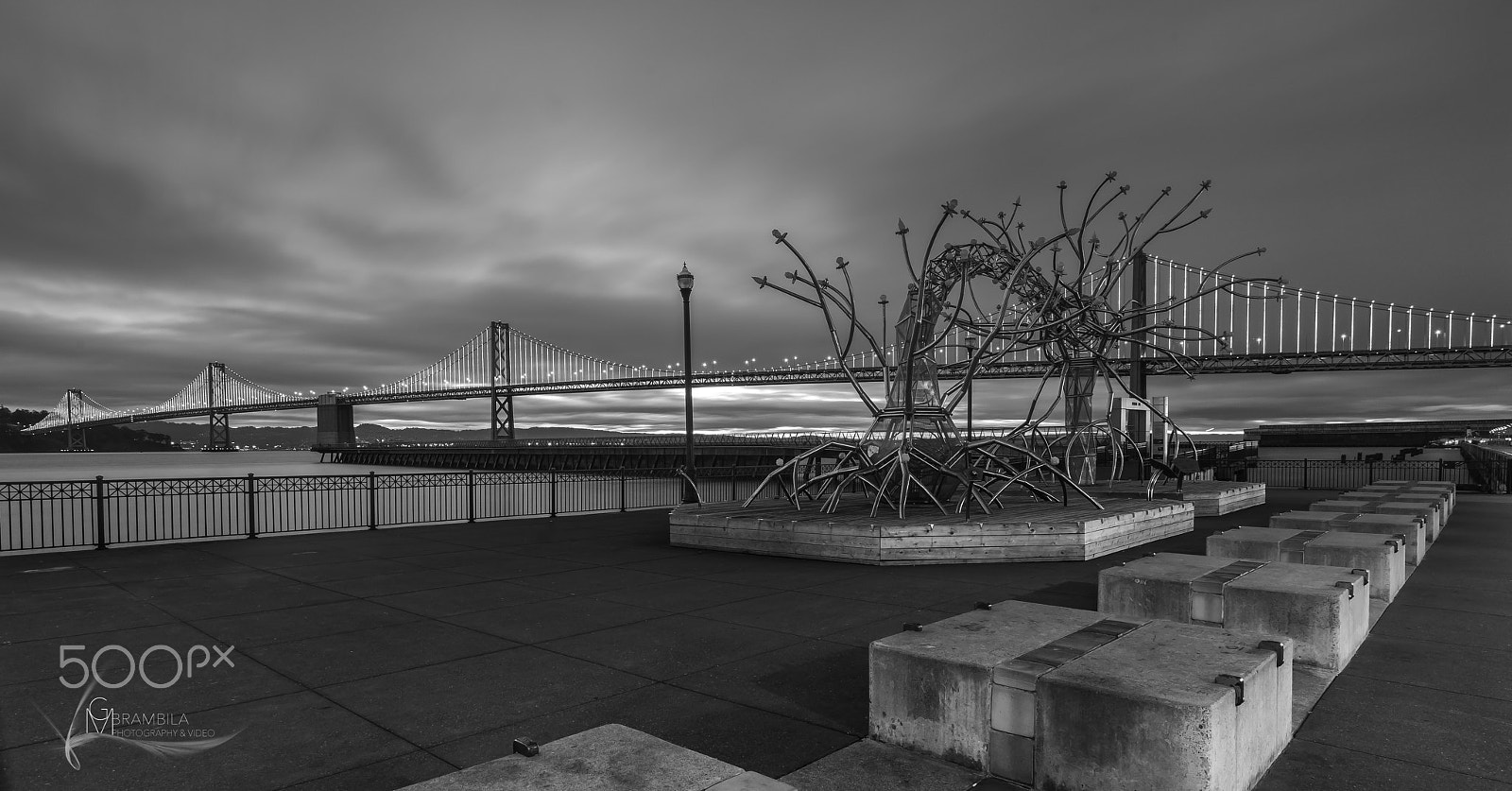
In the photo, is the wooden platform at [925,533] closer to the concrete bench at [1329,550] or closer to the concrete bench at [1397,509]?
the concrete bench at [1329,550]

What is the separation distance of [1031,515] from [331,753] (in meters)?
10.7

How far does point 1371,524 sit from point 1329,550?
276 centimetres

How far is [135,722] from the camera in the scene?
523 centimetres

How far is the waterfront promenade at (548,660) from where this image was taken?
454 cm

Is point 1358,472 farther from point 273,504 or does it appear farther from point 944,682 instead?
point 273,504

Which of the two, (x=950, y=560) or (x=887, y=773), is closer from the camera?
(x=887, y=773)

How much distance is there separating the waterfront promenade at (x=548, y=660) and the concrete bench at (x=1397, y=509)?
57 centimetres

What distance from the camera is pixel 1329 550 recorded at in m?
8.42

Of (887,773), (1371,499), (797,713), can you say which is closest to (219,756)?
(797,713)

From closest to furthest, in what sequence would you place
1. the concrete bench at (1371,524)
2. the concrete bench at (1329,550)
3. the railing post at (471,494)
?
the concrete bench at (1329,550), the concrete bench at (1371,524), the railing post at (471,494)

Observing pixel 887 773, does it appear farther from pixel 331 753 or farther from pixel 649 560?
pixel 649 560

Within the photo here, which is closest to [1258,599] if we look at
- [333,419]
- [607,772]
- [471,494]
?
[607,772]

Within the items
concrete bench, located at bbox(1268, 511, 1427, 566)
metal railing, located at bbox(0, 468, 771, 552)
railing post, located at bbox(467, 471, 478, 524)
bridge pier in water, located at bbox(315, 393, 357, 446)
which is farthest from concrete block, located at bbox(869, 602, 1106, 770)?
bridge pier in water, located at bbox(315, 393, 357, 446)

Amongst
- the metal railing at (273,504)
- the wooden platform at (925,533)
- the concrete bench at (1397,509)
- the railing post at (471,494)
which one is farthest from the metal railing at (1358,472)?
the railing post at (471,494)
